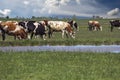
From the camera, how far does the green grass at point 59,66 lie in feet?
50.8

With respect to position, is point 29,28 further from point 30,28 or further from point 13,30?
point 13,30

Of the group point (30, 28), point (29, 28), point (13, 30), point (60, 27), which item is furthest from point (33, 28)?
point (60, 27)

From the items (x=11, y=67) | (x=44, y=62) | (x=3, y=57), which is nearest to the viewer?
(x=11, y=67)

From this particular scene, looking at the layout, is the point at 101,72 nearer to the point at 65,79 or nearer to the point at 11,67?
the point at 65,79

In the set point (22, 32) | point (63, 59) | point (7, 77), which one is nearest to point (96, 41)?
point (22, 32)

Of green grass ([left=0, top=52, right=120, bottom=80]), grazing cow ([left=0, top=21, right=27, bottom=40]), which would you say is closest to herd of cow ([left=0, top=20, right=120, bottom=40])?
grazing cow ([left=0, top=21, right=27, bottom=40])

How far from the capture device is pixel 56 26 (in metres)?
44.4

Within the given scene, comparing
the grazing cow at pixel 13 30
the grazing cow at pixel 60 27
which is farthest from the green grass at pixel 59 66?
the grazing cow at pixel 60 27

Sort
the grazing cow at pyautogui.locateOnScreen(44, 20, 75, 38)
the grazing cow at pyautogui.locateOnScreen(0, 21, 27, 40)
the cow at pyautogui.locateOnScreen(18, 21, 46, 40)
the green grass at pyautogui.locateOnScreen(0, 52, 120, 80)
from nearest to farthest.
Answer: the green grass at pyautogui.locateOnScreen(0, 52, 120, 80) → the grazing cow at pyautogui.locateOnScreen(0, 21, 27, 40) → the cow at pyautogui.locateOnScreen(18, 21, 46, 40) → the grazing cow at pyautogui.locateOnScreen(44, 20, 75, 38)

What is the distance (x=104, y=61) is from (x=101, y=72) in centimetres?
377

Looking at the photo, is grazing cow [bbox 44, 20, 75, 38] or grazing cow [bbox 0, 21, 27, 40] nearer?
grazing cow [bbox 0, 21, 27, 40]

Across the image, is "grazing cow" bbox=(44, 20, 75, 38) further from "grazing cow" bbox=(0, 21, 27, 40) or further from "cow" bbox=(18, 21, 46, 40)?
"grazing cow" bbox=(0, 21, 27, 40)

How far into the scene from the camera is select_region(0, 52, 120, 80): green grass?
15484 millimetres

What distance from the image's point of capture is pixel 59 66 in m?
18.0
